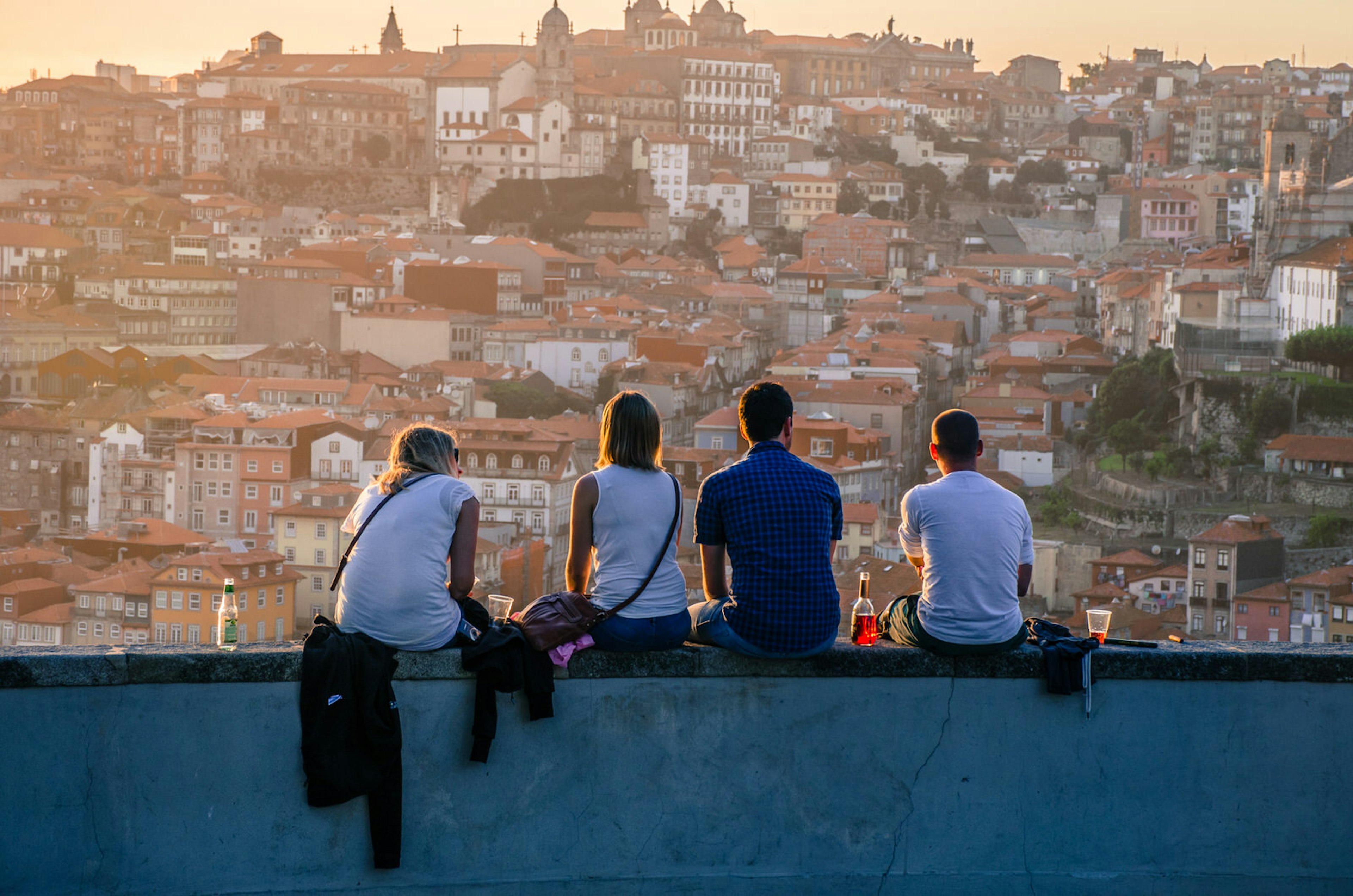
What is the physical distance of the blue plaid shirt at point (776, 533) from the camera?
86.0 inches

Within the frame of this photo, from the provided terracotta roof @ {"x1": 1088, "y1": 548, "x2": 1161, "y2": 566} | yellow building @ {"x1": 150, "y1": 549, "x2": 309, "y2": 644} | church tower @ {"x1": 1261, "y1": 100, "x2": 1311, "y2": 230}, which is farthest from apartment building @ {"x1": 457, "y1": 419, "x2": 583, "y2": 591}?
church tower @ {"x1": 1261, "y1": 100, "x2": 1311, "y2": 230}

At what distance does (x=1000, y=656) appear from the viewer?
2.20 m

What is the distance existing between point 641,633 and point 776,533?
8.6 inches

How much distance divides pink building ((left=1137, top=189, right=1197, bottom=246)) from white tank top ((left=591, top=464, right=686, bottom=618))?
45591 mm

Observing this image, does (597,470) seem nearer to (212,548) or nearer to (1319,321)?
(212,548)

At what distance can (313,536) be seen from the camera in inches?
913

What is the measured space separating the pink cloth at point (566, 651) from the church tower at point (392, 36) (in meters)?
56.5

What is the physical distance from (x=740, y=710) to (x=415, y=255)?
133 feet

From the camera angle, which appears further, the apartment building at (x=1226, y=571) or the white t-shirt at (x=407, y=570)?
the apartment building at (x=1226, y=571)

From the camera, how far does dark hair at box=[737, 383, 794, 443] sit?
89.1 inches

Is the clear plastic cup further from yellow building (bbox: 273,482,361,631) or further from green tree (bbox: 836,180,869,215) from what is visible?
green tree (bbox: 836,180,869,215)

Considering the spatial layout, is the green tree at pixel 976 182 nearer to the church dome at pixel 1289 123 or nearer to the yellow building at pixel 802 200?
Result: the yellow building at pixel 802 200

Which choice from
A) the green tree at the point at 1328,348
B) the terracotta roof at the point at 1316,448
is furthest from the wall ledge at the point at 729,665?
the green tree at the point at 1328,348

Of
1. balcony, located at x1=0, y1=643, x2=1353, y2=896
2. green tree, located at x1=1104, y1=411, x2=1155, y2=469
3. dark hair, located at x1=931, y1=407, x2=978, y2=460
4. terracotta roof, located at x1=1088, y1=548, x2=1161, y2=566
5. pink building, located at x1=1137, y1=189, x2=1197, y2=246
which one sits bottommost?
terracotta roof, located at x1=1088, y1=548, x2=1161, y2=566
